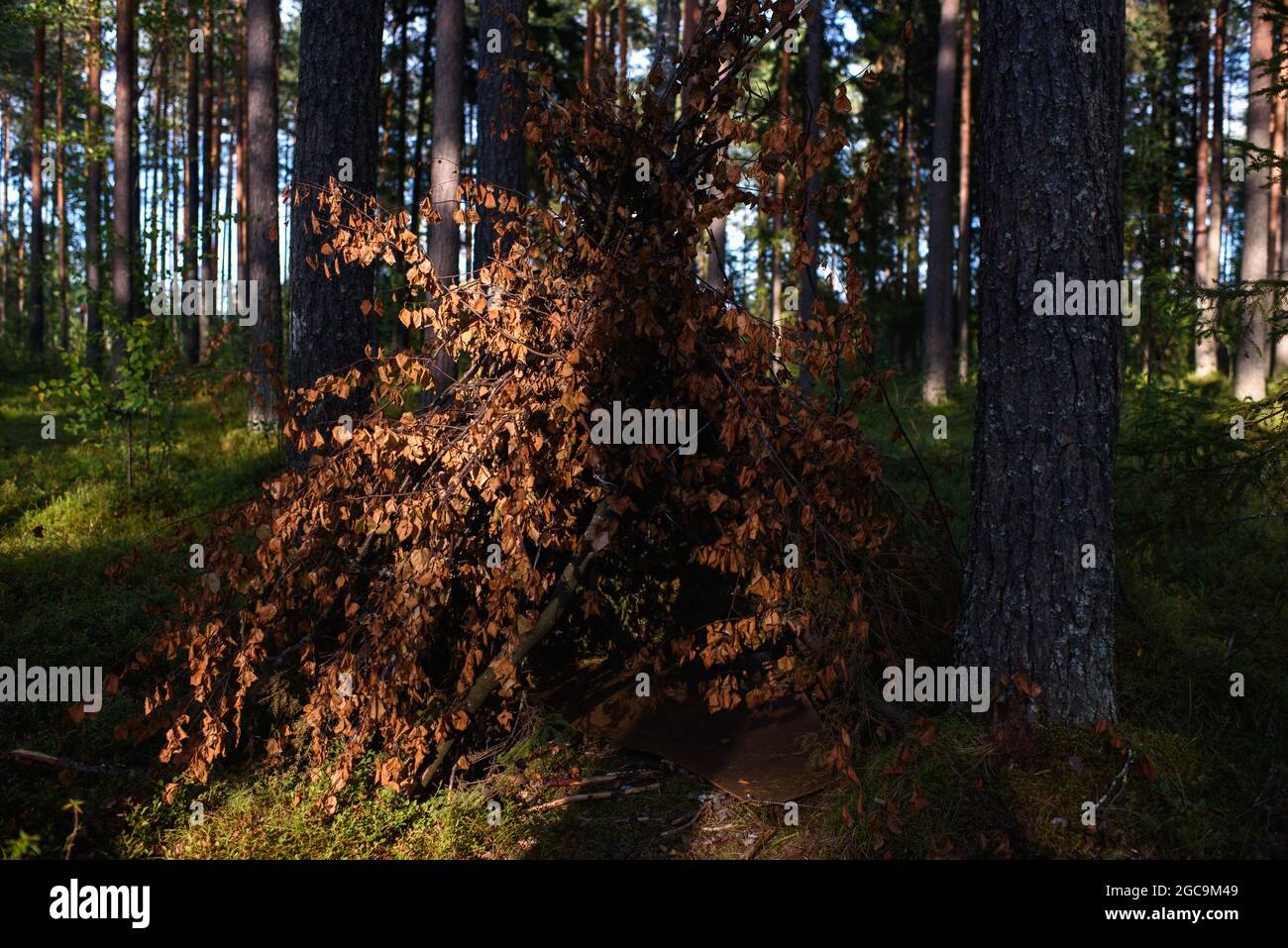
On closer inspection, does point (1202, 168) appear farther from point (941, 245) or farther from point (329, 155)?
point (329, 155)

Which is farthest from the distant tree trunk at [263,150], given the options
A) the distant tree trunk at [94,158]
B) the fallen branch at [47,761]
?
the fallen branch at [47,761]

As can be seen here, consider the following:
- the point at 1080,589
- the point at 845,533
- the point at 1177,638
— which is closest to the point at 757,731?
the point at 845,533

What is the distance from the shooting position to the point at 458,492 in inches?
186

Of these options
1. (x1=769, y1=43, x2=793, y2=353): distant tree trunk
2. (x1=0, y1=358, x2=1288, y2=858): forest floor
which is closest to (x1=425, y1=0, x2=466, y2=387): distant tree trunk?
(x1=769, y1=43, x2=793, y2=353): distant tree trunk

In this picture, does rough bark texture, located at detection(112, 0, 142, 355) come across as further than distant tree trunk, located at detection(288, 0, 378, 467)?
Yes

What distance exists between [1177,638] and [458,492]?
441cm

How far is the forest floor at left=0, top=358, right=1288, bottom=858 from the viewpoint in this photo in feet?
13.4

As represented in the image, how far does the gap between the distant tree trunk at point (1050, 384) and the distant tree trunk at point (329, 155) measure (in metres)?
4.15

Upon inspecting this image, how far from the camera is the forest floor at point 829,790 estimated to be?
4.07 m

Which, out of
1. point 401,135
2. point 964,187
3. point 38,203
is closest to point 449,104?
point 401,135

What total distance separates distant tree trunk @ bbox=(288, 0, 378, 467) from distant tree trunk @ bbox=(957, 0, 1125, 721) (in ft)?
13.6

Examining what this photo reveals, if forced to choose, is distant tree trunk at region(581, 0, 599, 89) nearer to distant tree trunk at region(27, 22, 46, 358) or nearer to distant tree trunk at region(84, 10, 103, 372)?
distant tree trunk at region(84, 10, 103, 372)

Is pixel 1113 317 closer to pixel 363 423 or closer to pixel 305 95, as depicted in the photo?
pixel 363 423

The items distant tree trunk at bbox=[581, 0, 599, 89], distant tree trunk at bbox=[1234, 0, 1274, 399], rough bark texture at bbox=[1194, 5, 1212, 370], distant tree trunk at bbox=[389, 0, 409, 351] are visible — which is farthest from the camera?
distant tree trunk at bbox=[389, 0, 409, 351]
